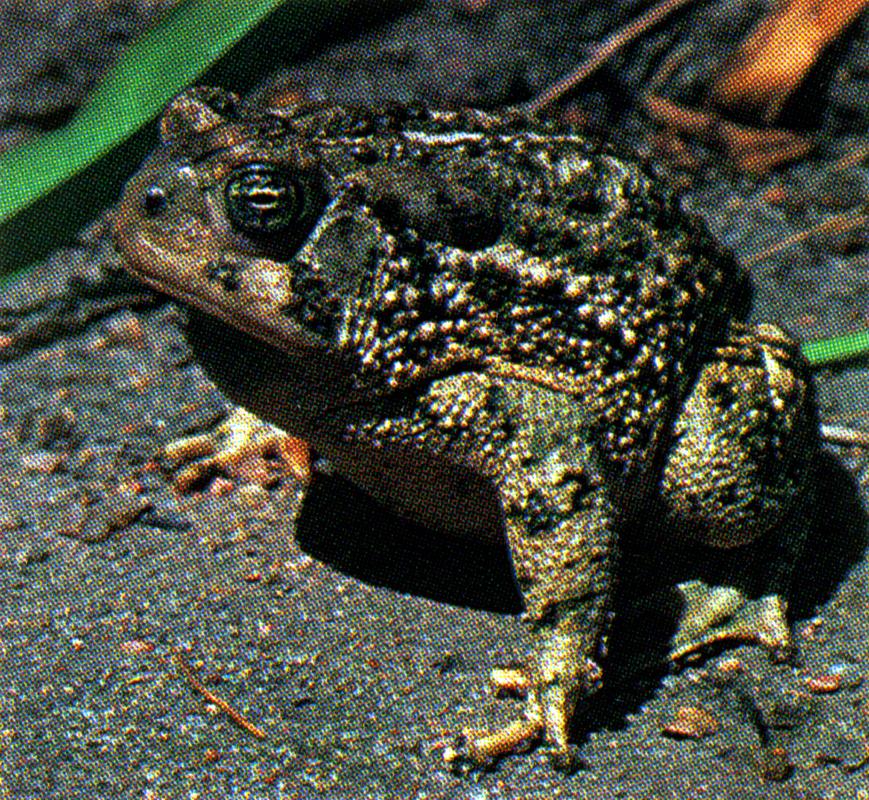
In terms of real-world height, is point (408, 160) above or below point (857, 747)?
above

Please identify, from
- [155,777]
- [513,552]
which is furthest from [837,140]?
[155,777]

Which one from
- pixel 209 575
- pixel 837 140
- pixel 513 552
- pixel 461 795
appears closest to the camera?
pixel 461 795

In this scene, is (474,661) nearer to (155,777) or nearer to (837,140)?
(155,777)

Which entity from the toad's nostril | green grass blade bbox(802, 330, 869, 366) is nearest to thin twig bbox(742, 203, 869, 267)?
green grass blade bbox(802, 330, 869, 366)

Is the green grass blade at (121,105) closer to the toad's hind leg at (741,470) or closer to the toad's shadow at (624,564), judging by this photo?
the toad's shadow at (624,564)

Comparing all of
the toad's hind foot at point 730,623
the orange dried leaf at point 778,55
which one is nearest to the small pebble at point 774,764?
the toad's hind foot at point 730,623

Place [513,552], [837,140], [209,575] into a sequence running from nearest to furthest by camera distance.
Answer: [513,552] → [209,575] → [837,140]

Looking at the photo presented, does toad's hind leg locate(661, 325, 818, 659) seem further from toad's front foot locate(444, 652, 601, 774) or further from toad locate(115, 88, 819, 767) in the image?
toad's front foot locate(444, 652, 601, 774)

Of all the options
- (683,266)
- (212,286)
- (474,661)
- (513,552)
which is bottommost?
(474,661)
